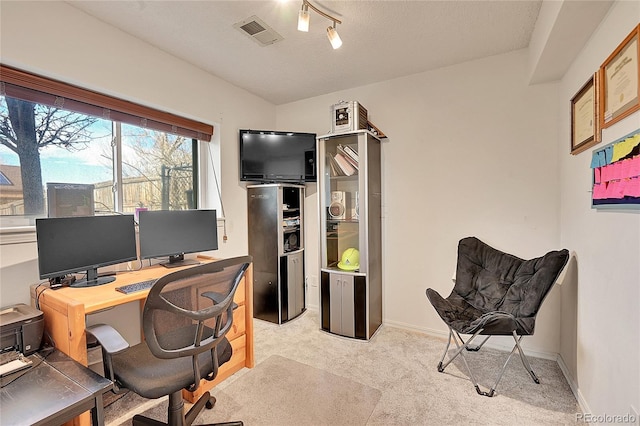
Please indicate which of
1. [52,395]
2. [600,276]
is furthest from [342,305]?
[52,395]

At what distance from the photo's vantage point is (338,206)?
2.91m

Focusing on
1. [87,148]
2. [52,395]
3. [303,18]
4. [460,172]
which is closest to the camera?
[52,395]

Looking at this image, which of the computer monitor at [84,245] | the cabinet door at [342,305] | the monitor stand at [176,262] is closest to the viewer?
the computer monitor at [84,245]

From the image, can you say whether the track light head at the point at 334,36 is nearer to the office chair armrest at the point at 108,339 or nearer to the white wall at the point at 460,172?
the white wall at the point at 460,172

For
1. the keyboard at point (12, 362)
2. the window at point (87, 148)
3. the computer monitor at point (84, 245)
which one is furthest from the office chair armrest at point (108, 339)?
the window at point (87, 148)

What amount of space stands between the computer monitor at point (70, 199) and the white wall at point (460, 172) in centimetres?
255

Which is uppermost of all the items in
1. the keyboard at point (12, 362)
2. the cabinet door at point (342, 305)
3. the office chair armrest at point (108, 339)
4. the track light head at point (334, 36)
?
the track light head at point (334, 36)

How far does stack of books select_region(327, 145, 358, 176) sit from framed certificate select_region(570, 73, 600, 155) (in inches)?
64.3

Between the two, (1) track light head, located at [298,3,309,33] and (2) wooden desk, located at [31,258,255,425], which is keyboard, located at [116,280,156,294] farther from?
(1) track light head, located at [298,3,309,33]

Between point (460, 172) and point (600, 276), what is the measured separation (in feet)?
4.41

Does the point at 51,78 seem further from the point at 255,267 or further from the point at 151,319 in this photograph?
the point at 255,267

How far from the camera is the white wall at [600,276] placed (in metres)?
1.27

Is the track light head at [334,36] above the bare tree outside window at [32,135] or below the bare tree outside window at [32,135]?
above

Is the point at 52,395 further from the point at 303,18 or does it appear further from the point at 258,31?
the point at 258,31
